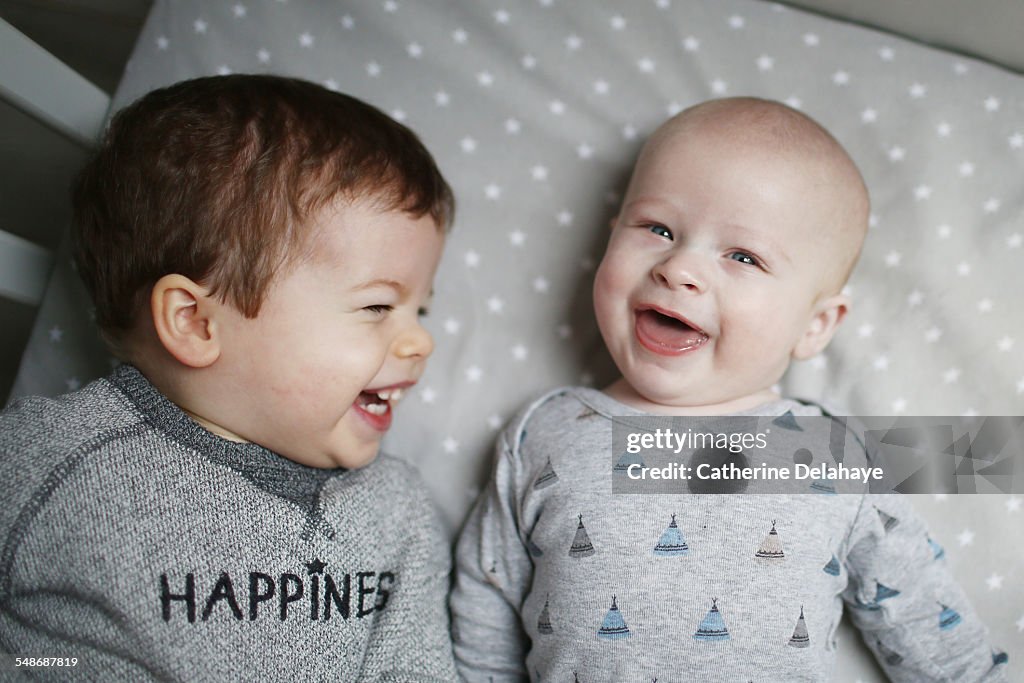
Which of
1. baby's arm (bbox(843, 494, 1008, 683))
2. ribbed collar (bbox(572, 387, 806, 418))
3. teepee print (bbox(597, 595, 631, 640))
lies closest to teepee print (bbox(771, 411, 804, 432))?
ribbed collar (bbox(572, 387, 806, 418))

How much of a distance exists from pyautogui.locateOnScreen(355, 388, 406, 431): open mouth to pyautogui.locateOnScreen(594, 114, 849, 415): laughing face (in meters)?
0.30

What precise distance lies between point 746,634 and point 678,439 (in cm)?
25

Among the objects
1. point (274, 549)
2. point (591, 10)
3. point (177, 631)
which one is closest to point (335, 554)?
point (274, 549)

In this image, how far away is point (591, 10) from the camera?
1.28 meters

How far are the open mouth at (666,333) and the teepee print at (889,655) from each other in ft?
1.55

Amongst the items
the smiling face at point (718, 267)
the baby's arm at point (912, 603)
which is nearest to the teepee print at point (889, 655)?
the baby's arm at point (912, 603)

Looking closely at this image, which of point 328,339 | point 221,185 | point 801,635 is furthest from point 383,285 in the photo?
point 801,635

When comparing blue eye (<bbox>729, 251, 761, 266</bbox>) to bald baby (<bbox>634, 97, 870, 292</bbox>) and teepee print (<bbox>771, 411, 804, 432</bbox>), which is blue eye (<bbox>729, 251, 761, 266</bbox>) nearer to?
bald baby (<bbox>634, 97, 870, 292</bbox>)

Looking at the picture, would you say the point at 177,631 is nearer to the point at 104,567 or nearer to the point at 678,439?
the point at 104,567

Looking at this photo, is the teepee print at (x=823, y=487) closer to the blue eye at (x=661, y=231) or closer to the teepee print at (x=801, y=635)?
the teepee print at (x=801, y=635)

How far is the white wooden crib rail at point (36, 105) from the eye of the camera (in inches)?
40.4

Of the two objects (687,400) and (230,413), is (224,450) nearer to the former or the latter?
(230,413)

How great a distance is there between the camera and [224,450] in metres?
0.96

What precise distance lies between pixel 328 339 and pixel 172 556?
0.29m
